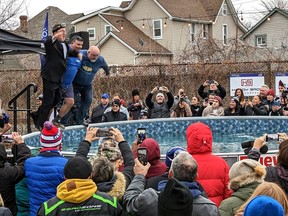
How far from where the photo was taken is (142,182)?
4.38 meters

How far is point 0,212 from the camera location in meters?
3.99

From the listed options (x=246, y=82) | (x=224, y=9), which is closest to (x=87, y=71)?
(x=246, y=82)

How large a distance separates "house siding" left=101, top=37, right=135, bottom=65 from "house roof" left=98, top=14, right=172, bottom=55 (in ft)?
1.34

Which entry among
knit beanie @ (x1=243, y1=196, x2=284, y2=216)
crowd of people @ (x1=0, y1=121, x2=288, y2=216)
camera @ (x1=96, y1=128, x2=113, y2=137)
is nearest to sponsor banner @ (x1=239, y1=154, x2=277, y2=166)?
crowd of people @ (x1=0, y1=121, x2=288, y2=216)

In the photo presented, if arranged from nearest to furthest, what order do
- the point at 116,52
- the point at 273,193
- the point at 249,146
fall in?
1. the point at 273,193
2. the point at 249,146
3. the point at 116,52

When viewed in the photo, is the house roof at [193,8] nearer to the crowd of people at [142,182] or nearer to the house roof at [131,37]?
the house roof at [131,37]

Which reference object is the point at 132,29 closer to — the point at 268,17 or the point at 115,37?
the point at 115,37

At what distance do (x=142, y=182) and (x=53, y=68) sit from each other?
5276 mm

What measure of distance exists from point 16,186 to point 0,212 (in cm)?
153

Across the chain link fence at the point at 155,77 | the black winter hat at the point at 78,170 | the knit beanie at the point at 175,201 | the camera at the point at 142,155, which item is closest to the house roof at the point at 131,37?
the chain link fence at the point at 155,77

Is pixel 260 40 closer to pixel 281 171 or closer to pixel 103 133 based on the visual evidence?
pixel 103 133

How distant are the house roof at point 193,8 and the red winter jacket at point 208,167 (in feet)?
111

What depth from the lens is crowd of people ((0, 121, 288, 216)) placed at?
11.3 ft

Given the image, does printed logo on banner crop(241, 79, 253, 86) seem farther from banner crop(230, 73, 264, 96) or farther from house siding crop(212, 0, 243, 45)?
house siding crop(212, 0, 243, 45)
